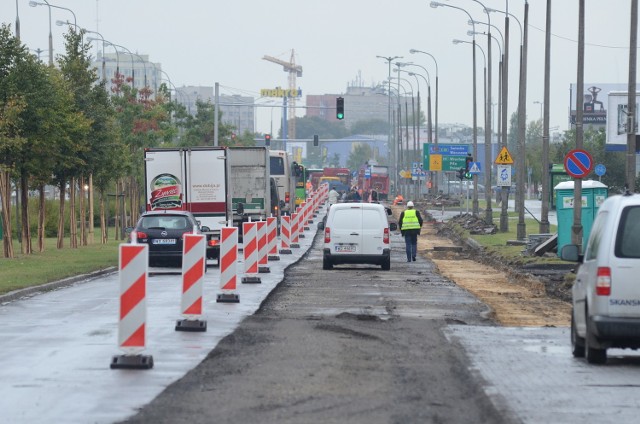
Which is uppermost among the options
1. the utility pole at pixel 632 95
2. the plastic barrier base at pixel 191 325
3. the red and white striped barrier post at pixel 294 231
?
the utility pole at pixel 632 95

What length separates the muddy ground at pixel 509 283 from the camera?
2081 cm

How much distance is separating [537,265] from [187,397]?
2245 cm

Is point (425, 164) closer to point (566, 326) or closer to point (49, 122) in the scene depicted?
point (49, 122)

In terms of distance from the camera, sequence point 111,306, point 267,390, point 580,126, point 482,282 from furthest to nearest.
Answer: point 580,126 < point 482,282 < point 111,306 < point 267,390

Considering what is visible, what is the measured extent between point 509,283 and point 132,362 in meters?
16.6

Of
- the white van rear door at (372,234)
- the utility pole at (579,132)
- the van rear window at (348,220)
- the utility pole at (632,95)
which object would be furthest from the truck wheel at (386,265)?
the utility pole at (632,95)

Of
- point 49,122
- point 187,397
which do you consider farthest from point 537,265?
point 187,397

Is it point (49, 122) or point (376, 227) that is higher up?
point (49, 122)

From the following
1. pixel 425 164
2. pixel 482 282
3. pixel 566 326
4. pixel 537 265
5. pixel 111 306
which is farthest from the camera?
pixel 425 164

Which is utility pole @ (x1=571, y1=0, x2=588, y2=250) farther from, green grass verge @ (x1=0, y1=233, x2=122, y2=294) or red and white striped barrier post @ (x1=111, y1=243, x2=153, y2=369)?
red and white striped barrier post @ (x1=111, y1=243, x2=153, y2=369)

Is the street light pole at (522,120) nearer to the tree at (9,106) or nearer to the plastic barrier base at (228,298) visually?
the tree at (9,106)

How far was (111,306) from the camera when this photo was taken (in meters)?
22.0

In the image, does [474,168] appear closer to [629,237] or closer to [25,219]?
[25,219]

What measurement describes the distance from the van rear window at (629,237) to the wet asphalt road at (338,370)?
1894mm
